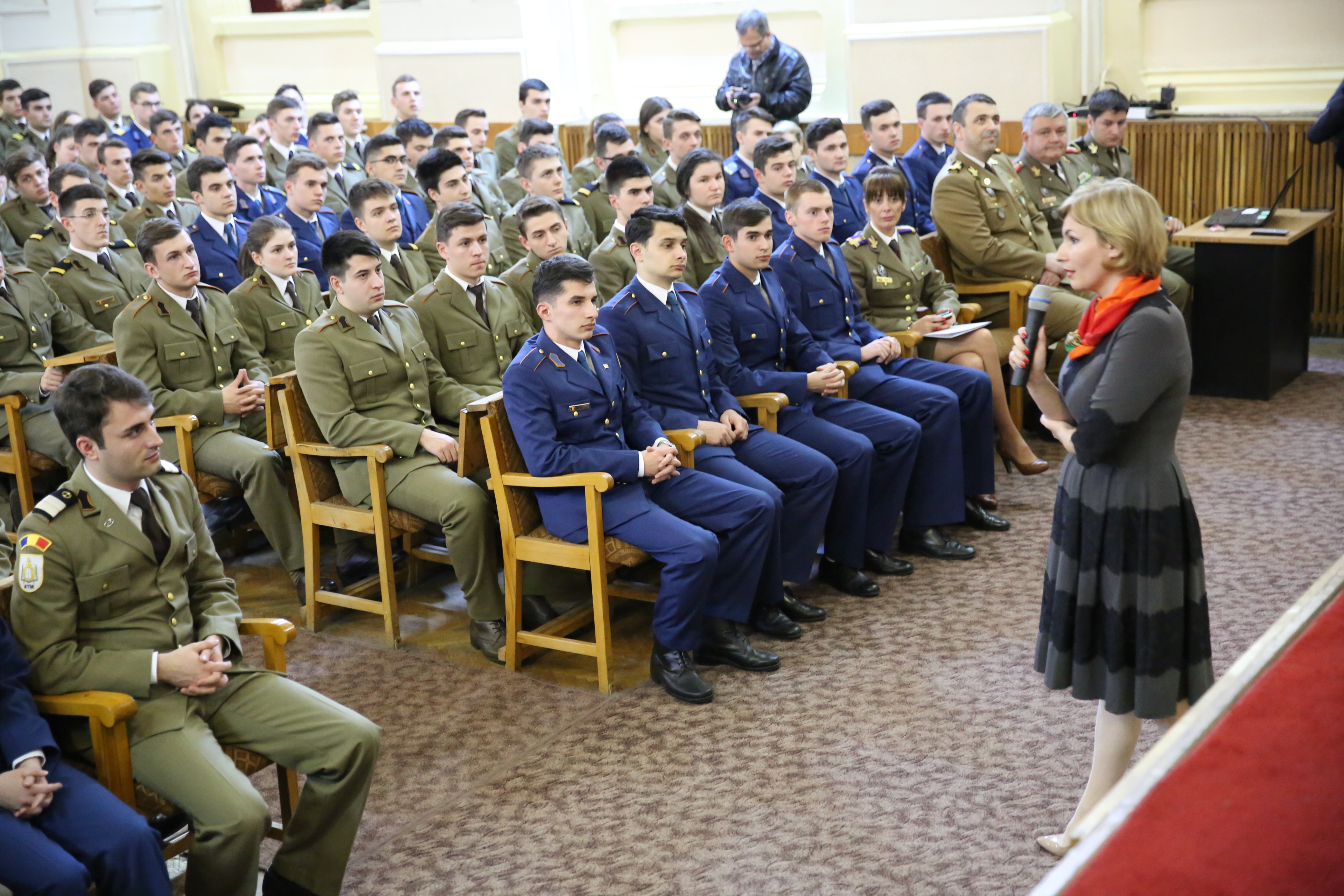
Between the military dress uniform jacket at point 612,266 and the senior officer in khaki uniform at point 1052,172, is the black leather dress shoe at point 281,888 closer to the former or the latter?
the military dress uniform jacket at point 612,266

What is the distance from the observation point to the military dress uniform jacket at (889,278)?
5.01 metres

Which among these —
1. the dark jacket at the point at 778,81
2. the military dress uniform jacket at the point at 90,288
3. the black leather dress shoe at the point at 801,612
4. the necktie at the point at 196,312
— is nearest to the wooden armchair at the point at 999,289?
the black leather dress shoe at the point at 801,612

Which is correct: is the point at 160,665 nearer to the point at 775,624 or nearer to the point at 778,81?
the point at 775,624

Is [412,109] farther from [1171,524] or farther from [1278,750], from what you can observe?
[1278,750]

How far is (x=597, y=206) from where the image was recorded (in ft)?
22.1

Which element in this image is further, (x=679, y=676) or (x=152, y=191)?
(x=152, y=191)

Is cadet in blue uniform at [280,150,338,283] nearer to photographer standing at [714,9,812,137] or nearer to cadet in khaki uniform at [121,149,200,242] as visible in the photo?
cadet in khaki uniform at [121,149,200,242]

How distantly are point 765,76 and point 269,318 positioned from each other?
4639 millimetres

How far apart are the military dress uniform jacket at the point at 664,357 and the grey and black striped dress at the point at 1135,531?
5.11 ft

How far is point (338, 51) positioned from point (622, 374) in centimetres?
838

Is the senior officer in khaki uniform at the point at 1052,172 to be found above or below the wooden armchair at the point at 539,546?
above

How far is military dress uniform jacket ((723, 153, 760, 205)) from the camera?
21.3 feet

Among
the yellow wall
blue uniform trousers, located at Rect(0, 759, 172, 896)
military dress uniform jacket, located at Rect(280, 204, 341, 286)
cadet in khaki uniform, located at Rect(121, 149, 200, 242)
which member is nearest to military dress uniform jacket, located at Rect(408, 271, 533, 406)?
military dress uniform jacket, located at Rect(280, 204, 341, 286)

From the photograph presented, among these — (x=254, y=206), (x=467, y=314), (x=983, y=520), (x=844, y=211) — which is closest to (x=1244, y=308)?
(x=844, y=211)
